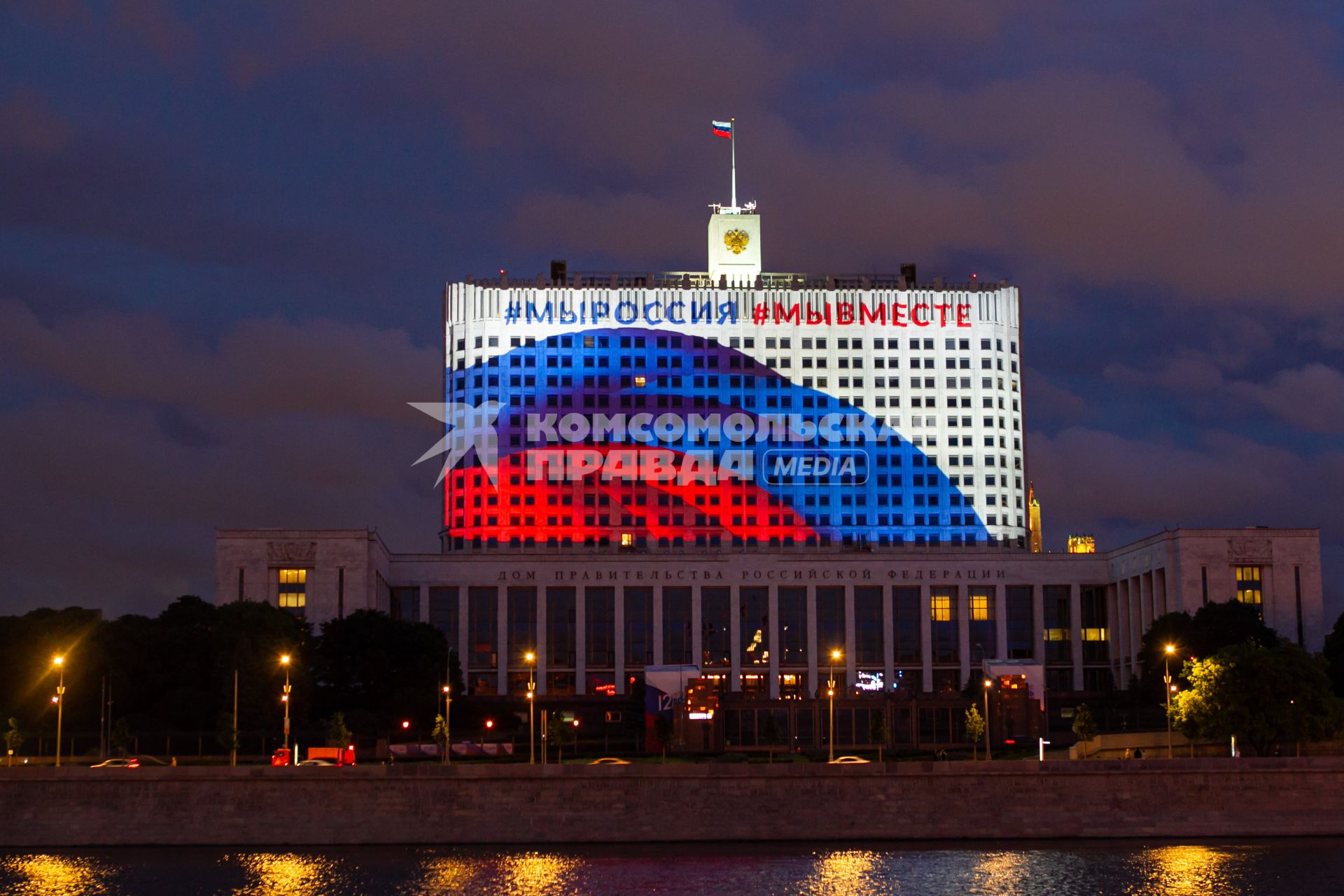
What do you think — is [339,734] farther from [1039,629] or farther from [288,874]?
[1039,629]

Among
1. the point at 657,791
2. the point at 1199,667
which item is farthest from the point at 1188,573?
the point at 657,791

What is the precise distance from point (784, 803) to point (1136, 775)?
18.8 m

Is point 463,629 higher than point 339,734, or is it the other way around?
point 463,629

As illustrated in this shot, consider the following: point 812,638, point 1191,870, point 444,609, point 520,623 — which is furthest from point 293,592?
point 1191,870

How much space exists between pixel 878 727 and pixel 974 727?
348 inches

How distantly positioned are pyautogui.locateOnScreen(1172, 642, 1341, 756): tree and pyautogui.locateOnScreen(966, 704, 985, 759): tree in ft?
46.0

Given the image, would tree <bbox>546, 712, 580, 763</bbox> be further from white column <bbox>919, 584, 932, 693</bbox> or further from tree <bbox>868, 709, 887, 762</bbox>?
white column <bbox>919, 584, 932, 693</bbox>

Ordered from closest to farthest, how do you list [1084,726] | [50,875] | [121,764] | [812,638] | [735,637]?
[50,875], [121,764], [1084,726], [735,637], [812,638]

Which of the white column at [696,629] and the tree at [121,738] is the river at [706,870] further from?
the white column at [696,629]

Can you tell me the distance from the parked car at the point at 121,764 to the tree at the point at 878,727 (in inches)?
1906

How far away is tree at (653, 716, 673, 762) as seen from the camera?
125094 mm

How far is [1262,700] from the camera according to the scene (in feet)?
389

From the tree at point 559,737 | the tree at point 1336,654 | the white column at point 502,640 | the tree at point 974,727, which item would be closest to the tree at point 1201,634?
the tree at point 1336,654

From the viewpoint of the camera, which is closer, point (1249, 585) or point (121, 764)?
point (121, 764)
